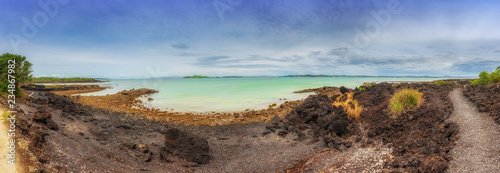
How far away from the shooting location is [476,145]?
465 centimetres

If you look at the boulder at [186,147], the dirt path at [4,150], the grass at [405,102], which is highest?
the grass at [405,102]

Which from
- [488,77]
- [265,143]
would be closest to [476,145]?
[265,143]

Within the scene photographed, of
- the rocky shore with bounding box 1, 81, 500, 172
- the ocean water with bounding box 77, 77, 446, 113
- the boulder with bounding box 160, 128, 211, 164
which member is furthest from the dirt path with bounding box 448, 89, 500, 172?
the ocean water with bounding box 77, 77, 446, 113

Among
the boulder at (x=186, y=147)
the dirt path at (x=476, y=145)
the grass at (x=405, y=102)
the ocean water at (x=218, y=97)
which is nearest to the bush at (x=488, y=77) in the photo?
the grass at (x=405, y=102)

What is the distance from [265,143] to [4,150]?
7.79 meters

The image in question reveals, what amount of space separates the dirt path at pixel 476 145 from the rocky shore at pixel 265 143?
167 millimetres

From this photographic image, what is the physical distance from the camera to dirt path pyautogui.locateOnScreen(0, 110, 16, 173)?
386cm

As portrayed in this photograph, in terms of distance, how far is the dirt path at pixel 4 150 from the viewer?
386cm

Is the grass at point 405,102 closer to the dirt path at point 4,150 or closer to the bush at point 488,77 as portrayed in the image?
the bush at point 488,77

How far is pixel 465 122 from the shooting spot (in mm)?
5871

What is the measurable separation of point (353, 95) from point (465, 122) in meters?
7.37

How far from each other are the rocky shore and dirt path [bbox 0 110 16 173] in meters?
0.26

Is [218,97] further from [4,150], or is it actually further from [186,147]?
[4,150]

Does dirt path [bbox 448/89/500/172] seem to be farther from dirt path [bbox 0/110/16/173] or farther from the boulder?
dirt path [bbox 0/110/16/173]
